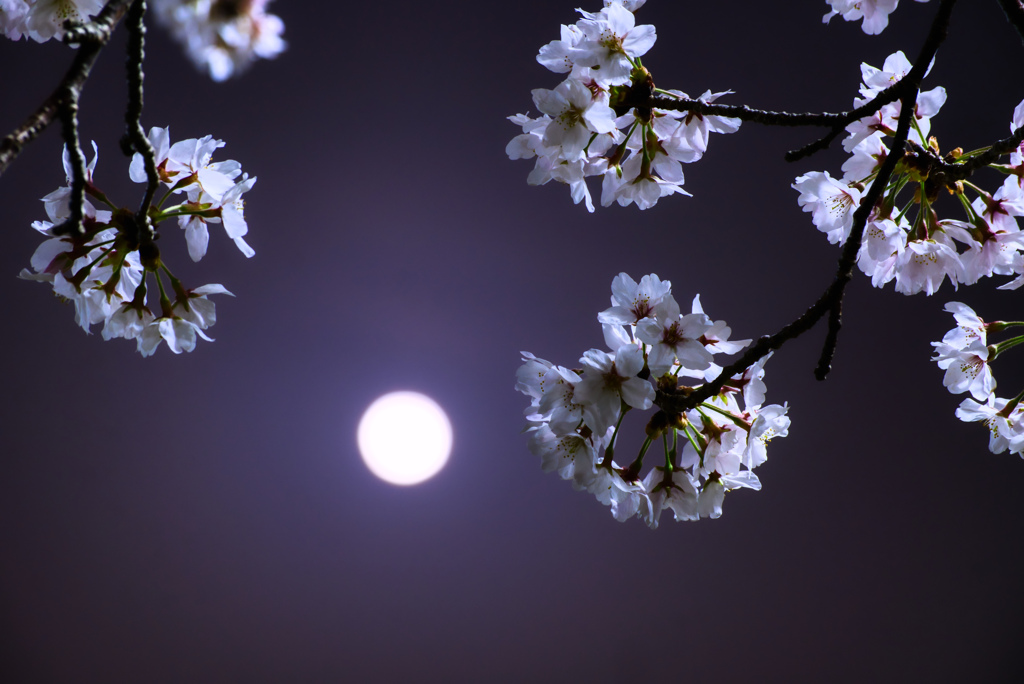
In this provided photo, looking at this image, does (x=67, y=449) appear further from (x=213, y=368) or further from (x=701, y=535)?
(x=701, y=535)

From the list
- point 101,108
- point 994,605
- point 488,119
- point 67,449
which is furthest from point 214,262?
point 994,605

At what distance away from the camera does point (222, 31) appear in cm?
18

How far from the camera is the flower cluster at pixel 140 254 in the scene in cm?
47

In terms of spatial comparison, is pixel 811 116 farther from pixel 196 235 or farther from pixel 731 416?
pixel 196 235

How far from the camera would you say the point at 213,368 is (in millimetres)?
2441

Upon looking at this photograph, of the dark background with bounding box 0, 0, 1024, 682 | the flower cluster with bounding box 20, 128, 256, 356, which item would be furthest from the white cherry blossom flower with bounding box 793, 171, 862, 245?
the dark background with bounding box 0, 0, 1024, 682

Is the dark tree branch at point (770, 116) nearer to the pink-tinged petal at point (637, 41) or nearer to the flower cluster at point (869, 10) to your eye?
the pink-tinged petal at point (637, 41)

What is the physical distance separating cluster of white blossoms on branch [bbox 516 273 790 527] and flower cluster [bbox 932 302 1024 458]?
8.8 inches

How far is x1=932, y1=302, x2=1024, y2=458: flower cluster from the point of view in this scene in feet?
2.05

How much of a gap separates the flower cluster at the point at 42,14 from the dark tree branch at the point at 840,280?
0.45 m

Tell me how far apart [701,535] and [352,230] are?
1573mm

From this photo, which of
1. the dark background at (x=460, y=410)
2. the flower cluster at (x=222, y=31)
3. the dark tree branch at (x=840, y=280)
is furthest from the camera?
the dark background at (x=460, y=410)

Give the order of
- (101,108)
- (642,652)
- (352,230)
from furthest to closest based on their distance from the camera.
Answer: (642,652), (352,230), (101,108)

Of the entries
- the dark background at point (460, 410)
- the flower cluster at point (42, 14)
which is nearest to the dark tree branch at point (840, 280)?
the flower cluster at point (42, 14)
